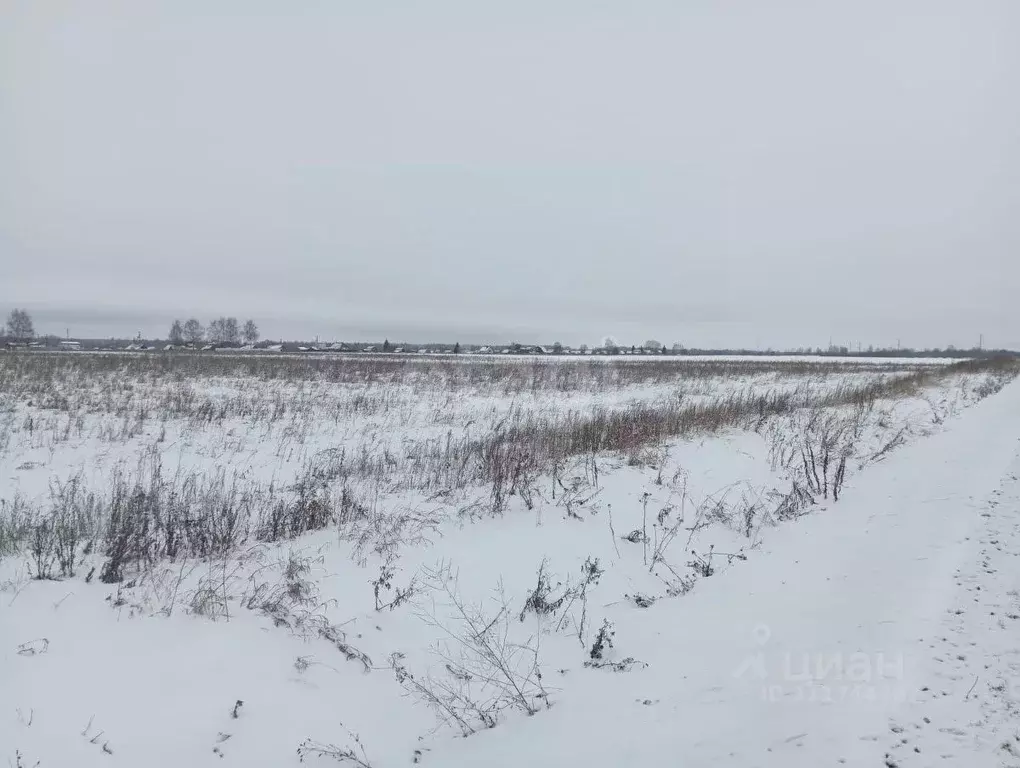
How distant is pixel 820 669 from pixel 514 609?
2.15m

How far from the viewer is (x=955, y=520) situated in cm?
513

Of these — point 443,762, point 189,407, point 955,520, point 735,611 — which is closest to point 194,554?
point 443,762

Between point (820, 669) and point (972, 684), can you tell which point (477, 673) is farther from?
point (972, 684)

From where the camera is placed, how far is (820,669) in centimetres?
295

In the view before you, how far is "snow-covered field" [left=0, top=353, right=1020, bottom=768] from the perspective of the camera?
2.69 meters

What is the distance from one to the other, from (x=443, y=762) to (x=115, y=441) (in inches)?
393

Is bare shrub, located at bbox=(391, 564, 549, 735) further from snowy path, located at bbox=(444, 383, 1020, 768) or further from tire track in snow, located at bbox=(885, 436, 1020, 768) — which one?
tire track in snow, located at bbox=(885, 436, 1020, 768)

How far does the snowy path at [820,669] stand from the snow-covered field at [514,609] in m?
0.02

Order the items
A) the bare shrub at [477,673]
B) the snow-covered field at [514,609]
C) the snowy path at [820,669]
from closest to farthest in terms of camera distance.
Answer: the snowy path at [820,669], the snow-covered field at [514,609], the bare shrub at [477,673]

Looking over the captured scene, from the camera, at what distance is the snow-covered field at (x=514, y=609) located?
2688 millimetres
